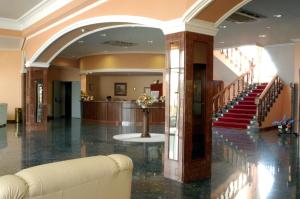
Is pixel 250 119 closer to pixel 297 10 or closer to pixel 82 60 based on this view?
pixel 297 10

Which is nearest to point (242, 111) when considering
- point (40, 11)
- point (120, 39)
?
point (120, 39)

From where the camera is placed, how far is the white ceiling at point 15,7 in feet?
30.8

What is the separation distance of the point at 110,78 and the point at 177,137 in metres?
15.2

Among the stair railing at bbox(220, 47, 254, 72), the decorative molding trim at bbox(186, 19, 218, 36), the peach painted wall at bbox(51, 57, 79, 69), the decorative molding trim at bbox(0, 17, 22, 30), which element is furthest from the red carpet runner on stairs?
the peach painted wall at bbox(51, 57, 79, 69)

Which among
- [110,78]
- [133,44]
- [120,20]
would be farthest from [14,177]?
[110,78]

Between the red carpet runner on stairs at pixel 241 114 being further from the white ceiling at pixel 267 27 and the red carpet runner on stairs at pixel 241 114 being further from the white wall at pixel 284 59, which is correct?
the white ceiling at pixel 267 27

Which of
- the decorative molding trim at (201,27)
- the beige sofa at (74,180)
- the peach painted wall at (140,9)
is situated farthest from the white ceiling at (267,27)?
the beige sofa at (74,180)

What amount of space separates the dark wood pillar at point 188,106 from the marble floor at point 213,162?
0.30 metres

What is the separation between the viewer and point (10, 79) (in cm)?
1495

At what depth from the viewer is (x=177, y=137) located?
5.52 m

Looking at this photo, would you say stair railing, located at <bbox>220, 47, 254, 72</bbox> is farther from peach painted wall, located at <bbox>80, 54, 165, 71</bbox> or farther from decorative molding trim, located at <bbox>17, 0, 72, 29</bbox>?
decorative molding trim, located at <bbox>17, 0, 72, 29</bbox>

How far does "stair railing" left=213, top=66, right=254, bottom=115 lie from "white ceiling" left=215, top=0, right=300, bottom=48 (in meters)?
2.09

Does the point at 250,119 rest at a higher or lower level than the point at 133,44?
lower

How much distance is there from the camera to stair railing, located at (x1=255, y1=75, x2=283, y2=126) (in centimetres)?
1270
